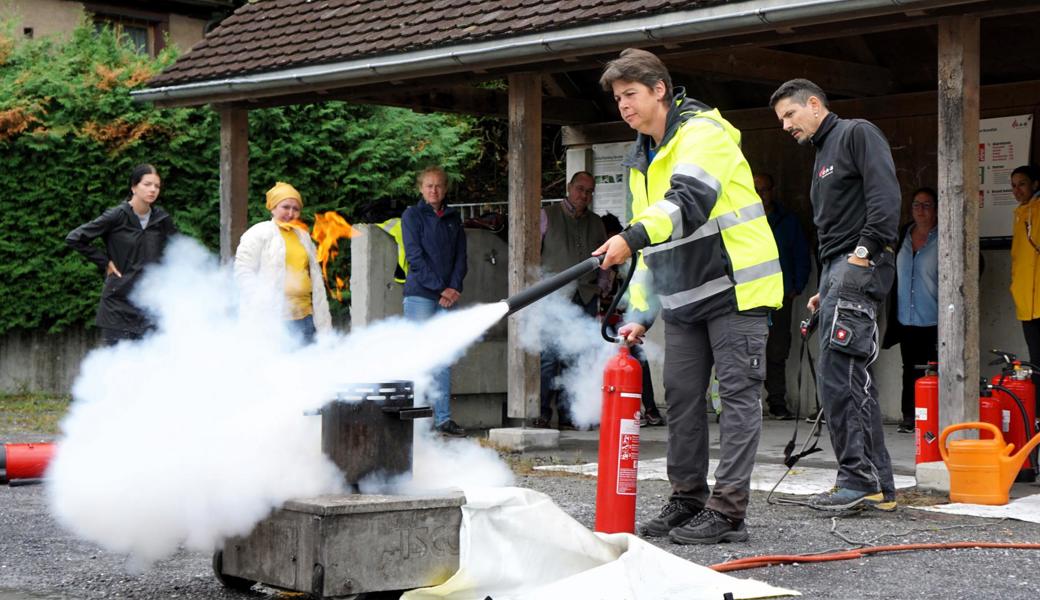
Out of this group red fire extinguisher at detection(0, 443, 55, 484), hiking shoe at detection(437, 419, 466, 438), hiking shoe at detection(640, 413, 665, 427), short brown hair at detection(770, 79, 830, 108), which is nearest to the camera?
short brown hair at detection(770, 79, 830, 108)

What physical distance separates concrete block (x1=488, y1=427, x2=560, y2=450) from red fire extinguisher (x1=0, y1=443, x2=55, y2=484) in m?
3.27

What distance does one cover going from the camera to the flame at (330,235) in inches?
577

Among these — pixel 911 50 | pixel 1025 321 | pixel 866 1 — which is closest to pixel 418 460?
pixel 866 1

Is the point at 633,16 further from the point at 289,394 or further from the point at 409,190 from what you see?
the point at 409,190

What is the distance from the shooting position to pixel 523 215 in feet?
36.2

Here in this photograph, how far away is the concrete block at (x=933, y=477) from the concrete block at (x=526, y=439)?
Answer: 10.4 feet

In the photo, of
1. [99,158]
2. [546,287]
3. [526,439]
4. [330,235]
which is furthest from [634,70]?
[99,158]

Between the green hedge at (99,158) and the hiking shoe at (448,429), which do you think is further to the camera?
the green hedge at (99,158)

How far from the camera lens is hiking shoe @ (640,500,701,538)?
6.68 m

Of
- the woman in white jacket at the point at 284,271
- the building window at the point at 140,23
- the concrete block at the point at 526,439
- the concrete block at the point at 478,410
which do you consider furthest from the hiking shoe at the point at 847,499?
the building window at the point at 140,23

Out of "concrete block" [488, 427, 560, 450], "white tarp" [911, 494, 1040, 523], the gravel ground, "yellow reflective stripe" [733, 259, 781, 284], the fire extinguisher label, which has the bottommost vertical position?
the gravel ground

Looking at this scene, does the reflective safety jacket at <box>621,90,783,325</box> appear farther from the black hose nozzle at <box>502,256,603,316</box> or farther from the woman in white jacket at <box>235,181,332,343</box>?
the woman in white jacket at <box>235,181,332,343</box>

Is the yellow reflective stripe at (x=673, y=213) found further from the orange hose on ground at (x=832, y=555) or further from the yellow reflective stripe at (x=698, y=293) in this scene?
the orange hose on ground at (x=832, y=555)

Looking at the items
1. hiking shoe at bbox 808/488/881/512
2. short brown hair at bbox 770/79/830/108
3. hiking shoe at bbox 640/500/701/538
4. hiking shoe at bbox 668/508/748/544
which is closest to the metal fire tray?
hiking shoe at bbox 668/508/748/544
